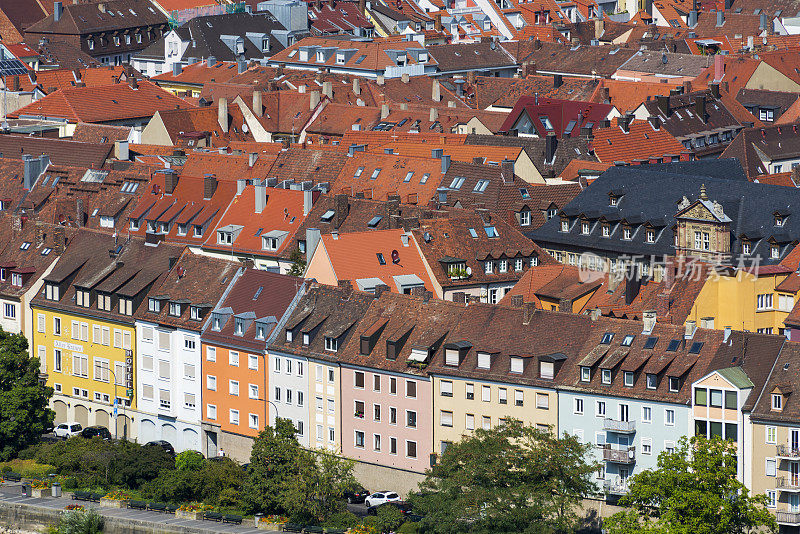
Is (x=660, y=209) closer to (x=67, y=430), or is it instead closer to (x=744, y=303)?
(x=744, y=303)

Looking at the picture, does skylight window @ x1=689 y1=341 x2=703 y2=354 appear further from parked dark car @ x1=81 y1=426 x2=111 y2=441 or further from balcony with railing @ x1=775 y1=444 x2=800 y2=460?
parked dark car @ x1=81 y1=426 x2=111 y2=441

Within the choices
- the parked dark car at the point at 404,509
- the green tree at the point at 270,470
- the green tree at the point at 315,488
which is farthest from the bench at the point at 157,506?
the parked dark car at the point at 404,509

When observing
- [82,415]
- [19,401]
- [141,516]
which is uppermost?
[19,401]

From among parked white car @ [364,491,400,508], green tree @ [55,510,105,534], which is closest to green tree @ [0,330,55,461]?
green tree @ [55,510,105,534]

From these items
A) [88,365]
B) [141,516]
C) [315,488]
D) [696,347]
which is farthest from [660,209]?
[141,516]

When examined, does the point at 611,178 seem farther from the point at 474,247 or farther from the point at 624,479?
the point at 624,479
